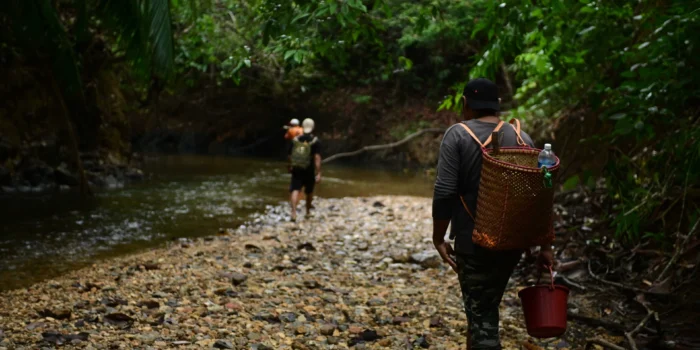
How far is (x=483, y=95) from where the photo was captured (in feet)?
10.6

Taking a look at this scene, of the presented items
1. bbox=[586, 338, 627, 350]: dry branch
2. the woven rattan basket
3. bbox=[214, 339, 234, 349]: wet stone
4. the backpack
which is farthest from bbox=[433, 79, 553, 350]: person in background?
the backpack

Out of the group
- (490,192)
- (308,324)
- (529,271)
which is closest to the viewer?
(490,192)

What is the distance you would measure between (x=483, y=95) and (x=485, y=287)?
3.43ft

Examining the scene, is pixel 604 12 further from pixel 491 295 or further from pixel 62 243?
pixel 62 243

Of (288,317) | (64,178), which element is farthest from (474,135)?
(64,178)

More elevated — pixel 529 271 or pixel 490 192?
pixel 490 192

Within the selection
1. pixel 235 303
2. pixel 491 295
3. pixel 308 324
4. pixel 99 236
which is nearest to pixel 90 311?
pixel 235 303

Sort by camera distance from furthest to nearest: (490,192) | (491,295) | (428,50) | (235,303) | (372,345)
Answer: (428,50)
(235,303)
(372,345)
(491,295)
(490,192)

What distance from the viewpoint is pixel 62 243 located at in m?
9.03

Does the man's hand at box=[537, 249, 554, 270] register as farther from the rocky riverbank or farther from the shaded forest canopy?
the rocky riverbank

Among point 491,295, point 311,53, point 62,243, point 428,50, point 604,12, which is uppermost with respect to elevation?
point 428,50

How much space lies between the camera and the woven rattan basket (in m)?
2.93

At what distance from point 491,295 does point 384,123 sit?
27.4m

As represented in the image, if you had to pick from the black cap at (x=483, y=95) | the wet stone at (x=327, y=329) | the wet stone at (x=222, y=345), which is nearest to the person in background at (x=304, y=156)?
the wet stone at (x=327, y=329)
